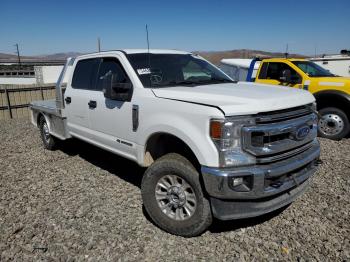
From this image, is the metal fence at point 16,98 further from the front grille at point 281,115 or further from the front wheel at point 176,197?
the front grille at point 281,115

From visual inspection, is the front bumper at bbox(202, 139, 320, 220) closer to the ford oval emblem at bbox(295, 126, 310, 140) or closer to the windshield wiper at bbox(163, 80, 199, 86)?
the ford oval emblem at bbox(295, 126, 310, 140)

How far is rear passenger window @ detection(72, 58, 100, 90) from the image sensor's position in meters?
4.81

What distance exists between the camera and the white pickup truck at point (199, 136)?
2811 mm

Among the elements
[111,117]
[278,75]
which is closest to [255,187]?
[111,117]

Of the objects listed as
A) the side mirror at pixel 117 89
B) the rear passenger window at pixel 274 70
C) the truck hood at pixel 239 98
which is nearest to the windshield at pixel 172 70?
the side mirror at pixel 117 89

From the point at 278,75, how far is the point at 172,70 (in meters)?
5.06

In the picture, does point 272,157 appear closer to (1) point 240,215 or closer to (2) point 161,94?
(1) point 240,215

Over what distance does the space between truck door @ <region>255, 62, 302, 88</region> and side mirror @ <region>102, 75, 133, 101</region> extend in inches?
206

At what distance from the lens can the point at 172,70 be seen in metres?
4.28

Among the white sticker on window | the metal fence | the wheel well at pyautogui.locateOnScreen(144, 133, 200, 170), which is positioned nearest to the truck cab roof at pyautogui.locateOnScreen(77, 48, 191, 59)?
the white sticker on window

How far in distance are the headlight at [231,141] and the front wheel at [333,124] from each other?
18.2 feet

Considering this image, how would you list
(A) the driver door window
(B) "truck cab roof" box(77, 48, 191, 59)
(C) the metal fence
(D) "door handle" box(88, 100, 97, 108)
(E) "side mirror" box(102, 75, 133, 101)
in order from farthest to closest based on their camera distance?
(C) the metal fence < (A) the driver door window < (D) "door handle" box(88, 100, 97, 108) < (B) "truck cab roof" box(77, 48, 191, 59) < (E) "side mirror" box(102, 75, 133, 101)

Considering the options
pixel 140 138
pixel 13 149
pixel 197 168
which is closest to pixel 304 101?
pixel 197 168

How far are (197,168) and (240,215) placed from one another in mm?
621
